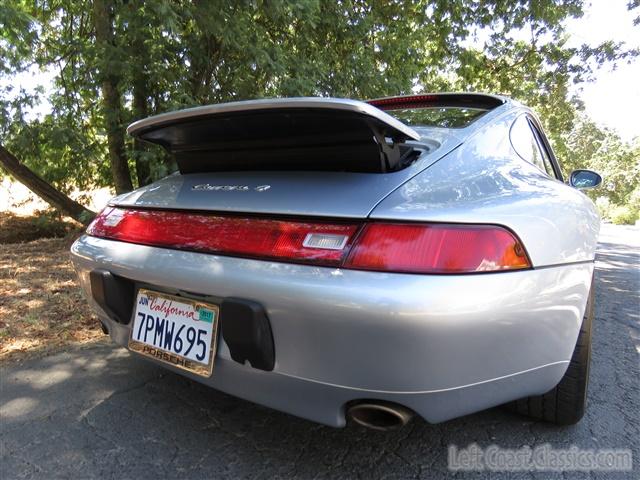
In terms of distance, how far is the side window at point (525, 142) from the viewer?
203 cm

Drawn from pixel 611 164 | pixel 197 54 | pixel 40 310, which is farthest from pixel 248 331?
pixel 611 164

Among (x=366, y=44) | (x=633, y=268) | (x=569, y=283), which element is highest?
(x=366, y=44)

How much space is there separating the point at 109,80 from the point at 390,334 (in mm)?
4829

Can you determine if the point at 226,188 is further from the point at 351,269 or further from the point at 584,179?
the point at 584,179

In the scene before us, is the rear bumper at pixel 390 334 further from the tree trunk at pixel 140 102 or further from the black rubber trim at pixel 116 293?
the tree trunk at pixel 140 102

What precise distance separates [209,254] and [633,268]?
6626 millimetres

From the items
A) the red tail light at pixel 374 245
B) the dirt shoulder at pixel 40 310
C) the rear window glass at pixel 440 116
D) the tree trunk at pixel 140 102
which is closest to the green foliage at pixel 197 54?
the tree trunk at pixel 140 102

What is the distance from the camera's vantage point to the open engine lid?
1402 mm

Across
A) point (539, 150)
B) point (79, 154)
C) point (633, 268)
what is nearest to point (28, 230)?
point (79, 154)

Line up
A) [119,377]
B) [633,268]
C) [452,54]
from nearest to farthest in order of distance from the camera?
[119,377]
[633,268]
[452,54]

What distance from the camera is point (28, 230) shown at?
668cm

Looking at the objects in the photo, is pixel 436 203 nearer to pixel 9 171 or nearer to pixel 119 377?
pixel 119 377

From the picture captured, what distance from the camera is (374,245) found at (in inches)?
49.3

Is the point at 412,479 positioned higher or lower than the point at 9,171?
lower
